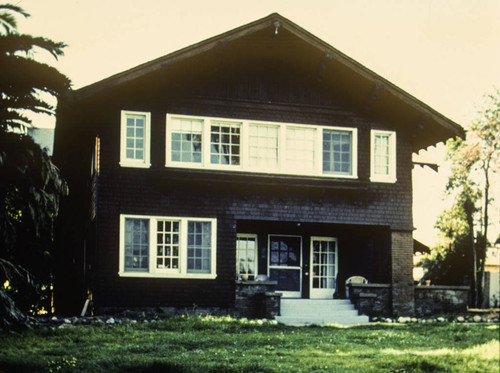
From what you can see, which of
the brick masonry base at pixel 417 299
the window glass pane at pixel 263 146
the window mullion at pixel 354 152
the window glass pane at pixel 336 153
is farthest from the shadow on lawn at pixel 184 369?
the window mullion at pixel 354 152

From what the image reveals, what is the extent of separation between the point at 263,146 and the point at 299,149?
1020 millimetres

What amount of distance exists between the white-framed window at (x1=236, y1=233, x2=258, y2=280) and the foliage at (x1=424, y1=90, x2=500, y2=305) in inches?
408

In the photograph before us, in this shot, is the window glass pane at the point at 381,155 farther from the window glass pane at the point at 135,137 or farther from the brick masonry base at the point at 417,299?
the window glass pane at the point at 135,137

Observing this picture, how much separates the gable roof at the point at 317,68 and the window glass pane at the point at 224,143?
1757 mm

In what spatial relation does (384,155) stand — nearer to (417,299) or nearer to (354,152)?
(354,152)

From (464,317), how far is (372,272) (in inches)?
120

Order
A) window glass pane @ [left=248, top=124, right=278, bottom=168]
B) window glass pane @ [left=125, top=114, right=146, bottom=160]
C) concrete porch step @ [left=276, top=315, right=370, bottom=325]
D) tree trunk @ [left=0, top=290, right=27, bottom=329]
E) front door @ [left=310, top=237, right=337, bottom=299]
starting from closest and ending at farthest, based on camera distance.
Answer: tree trunk @ [left=0, top=290, right=27, bottom=329], concrete porch step @ [left=276, top=315, right=370, bottom=325], window glass pane @ [left=125, top=114, right=146, bottom=160], window glass pane @ [left=248, top=124, right=278, bottom=168], front door @ [left=310, top=237, right=337, bottom=299]

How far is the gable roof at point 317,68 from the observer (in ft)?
57.3

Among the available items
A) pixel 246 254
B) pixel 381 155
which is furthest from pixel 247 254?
pixel 381 155

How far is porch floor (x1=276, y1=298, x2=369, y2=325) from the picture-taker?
57.3ft

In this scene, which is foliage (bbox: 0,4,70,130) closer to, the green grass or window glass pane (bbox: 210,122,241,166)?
the green grass

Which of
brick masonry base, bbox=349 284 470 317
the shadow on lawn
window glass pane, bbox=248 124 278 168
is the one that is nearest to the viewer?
the shadow on lawn

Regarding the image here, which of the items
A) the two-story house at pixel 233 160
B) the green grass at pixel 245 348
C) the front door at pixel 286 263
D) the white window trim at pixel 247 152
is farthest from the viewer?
the front door at pixel 286 263

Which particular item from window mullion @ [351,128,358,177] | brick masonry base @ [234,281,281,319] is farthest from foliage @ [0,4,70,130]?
window mullion @ [351,128,358,177]
